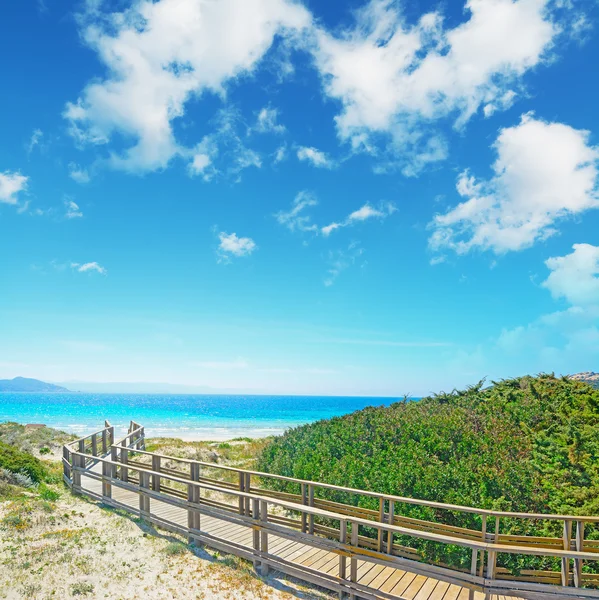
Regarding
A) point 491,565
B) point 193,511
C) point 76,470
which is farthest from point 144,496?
point 491,565

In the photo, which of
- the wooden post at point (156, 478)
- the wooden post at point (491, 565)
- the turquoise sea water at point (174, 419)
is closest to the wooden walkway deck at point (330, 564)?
the wooden post at point (491, 565)

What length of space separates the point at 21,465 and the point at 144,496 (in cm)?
586

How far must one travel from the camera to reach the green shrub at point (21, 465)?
13696 mm

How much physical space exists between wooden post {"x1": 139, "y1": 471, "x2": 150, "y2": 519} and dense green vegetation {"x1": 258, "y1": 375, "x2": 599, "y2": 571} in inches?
171

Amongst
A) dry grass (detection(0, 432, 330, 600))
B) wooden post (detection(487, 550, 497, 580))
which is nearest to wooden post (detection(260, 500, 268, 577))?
dry grass (detection(0, 432, 330, 600))

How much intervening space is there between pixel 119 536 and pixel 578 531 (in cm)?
910

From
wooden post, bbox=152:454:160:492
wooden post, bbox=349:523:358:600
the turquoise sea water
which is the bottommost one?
the turquoise sea water

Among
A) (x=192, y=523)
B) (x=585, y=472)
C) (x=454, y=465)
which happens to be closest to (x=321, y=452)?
(x=454, y=465)

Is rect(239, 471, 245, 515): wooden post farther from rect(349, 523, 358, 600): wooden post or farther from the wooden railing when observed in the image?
rect(349, 523, 358, 600): wooden post

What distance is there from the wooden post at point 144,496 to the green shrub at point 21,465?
5255mm

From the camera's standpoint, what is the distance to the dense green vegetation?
970 cm

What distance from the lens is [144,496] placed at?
429 inches

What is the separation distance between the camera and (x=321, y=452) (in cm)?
1401

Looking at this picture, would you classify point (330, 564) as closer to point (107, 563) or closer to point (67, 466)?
point (107, 563)
